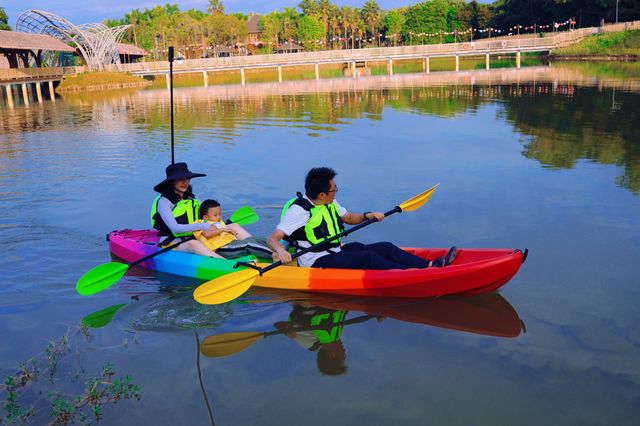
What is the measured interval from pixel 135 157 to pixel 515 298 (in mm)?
10983

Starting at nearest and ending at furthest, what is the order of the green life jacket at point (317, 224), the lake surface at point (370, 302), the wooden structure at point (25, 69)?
the lake surface at point (370, 302)
the green life jacket at point (317, 224)
the wooden structure at point (25, 69)

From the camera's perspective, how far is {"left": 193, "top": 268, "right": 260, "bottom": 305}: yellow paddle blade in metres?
5.43

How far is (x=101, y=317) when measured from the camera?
5.76 meters

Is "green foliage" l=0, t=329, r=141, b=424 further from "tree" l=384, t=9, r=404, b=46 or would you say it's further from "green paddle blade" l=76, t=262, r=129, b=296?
"tree" l=384, t=9, r=404, b=46

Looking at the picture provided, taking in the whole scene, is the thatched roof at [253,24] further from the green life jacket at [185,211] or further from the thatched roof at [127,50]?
the green life jacket at [185,211]

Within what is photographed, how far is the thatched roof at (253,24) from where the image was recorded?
301 feet

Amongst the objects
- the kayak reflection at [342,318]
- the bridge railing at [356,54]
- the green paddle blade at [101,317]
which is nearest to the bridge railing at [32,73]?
the bridge railing at [356,54]

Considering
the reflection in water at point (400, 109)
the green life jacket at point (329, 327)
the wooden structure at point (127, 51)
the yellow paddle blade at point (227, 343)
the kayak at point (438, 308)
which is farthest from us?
the wooden structure at point (127, 51)

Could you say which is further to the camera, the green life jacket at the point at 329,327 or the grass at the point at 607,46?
the grass at the point at 607,46

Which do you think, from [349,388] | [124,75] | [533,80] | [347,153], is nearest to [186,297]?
[349,388]

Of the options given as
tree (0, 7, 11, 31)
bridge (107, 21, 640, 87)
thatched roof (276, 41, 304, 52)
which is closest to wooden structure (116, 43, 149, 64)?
bridge (107, 21, 640, 87)

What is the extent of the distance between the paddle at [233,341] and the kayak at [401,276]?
1.33 ft

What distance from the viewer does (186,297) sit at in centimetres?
616

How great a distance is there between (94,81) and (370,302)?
40512mm
